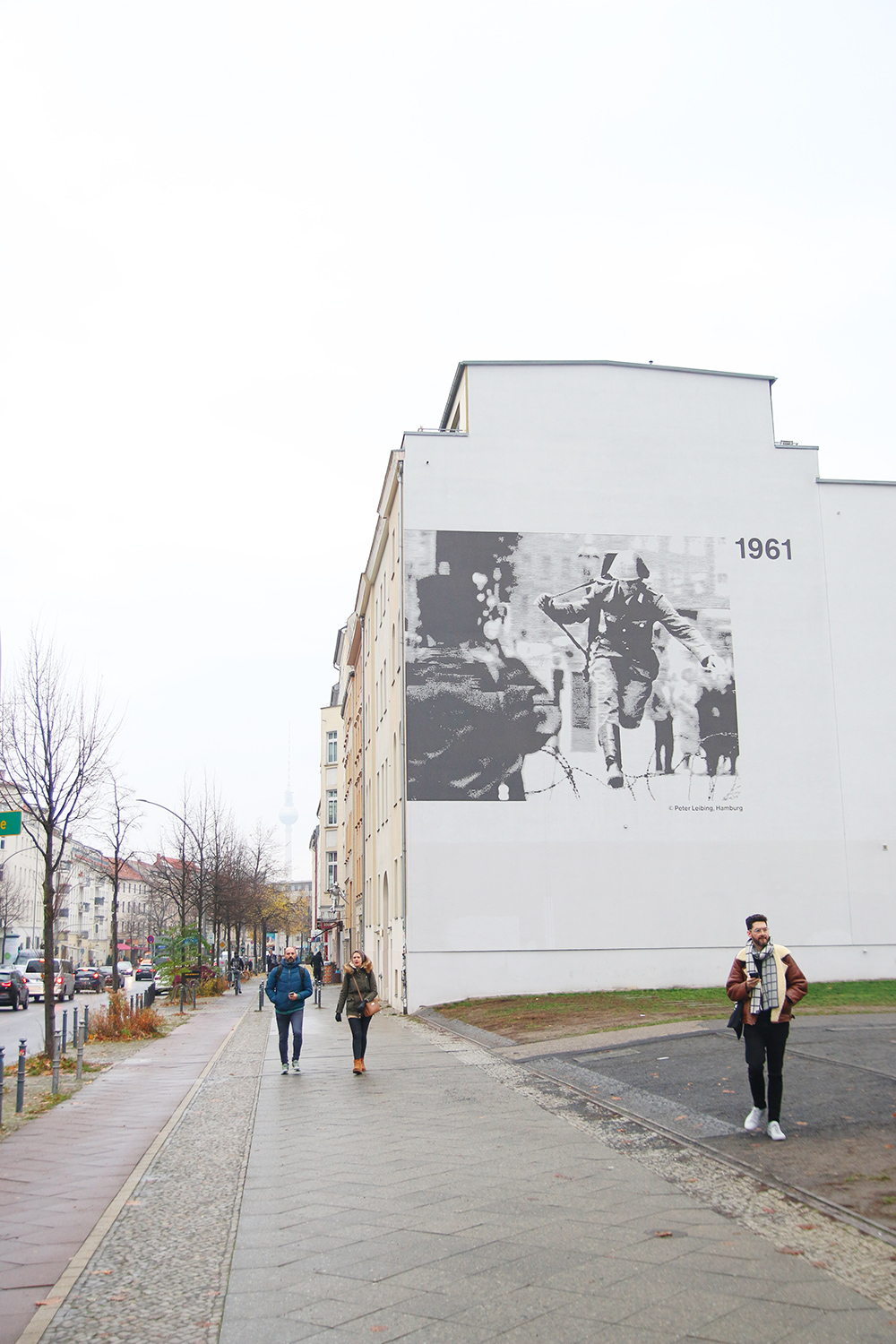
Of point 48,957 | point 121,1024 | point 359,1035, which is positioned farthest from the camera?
point 121,1024

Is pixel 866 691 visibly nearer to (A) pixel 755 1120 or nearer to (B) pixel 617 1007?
(B) pixel 617 1007

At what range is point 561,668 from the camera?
101 ft

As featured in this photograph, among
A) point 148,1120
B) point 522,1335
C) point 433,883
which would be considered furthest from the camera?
point 433,883

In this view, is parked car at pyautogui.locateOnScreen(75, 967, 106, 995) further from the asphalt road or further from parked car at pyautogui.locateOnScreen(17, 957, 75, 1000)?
the asphalt road

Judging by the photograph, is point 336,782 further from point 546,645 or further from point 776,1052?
point 776,1052

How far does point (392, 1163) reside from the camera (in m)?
9.42

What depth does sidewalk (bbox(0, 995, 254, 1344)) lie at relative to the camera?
6617mm

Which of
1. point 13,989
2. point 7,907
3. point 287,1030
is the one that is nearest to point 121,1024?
point 287,1030

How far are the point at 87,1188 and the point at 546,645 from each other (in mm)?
23173

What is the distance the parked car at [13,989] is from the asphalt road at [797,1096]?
32349 millimetres

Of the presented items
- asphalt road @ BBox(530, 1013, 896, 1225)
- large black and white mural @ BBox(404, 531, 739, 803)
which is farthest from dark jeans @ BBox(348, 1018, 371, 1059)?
large black and white mural @ BBox(404, 531, 739, 803)

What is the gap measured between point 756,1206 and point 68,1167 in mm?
5948

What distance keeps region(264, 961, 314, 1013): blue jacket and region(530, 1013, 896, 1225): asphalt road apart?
361 cm

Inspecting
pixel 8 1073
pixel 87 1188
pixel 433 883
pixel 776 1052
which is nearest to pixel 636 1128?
pixel 776 1052
